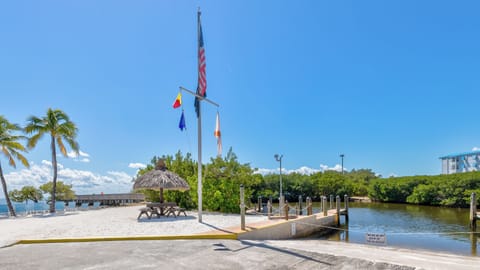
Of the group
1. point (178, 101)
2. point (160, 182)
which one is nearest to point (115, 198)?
point (160, 182)

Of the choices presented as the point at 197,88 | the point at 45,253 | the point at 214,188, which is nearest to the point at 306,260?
the point at 45,253

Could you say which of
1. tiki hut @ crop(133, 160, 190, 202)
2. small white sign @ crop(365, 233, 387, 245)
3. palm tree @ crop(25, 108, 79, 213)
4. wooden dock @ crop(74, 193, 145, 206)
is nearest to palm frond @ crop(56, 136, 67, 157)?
palm tree @ crop(25, 108, 79, 213)

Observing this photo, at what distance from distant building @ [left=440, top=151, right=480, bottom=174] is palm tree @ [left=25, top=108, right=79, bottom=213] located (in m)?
93.2

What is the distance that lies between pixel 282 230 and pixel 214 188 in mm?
7248

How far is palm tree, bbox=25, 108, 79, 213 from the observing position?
2183 cm

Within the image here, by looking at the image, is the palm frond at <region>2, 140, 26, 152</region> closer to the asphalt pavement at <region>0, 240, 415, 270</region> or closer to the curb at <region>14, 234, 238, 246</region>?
the curb at <region>14, 234, 238, 246</region>

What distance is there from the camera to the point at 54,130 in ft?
72.7

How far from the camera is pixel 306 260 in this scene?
682 cm

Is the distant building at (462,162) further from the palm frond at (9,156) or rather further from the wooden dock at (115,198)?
the palm frond at (9,156)

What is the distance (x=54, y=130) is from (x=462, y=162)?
99.4m

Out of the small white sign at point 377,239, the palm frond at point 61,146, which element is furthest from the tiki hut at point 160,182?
the palm frond at point 61,146

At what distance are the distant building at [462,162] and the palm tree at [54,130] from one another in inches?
3669

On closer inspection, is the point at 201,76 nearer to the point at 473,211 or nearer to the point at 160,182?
the point at 160,182

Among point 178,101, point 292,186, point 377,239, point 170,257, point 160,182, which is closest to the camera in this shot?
point 170,257
